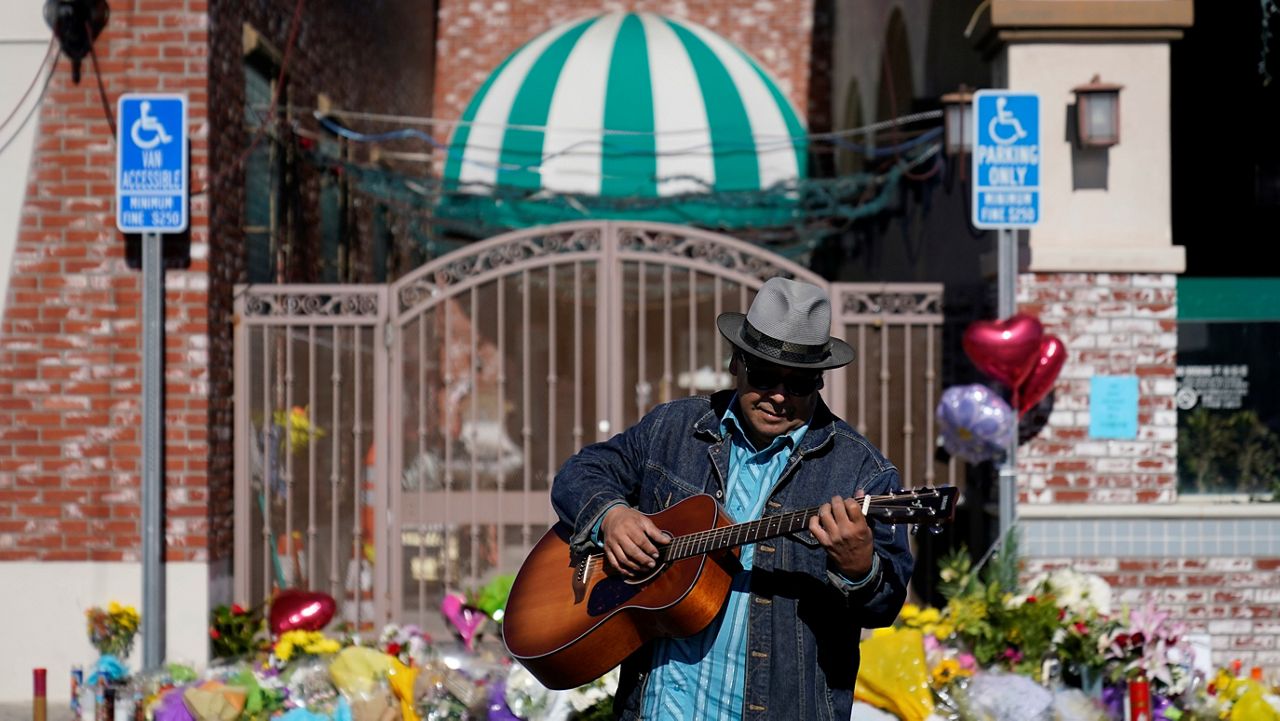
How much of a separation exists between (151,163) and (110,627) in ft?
7.68

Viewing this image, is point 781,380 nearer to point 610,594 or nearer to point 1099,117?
point 610,594

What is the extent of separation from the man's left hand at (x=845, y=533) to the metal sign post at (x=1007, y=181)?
4106mm

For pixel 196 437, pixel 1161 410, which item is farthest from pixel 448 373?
pixel 1161 410

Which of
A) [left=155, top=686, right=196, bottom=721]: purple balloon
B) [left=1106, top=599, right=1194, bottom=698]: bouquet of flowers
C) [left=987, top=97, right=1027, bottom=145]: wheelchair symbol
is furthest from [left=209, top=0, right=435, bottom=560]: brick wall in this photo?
[left=1106, top=599, right=1194, bottom=698]: bouquet of flowers

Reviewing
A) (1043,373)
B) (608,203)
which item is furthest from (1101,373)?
(608,203)

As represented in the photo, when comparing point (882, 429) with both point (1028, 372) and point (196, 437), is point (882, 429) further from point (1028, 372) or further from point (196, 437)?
point (196, 437)

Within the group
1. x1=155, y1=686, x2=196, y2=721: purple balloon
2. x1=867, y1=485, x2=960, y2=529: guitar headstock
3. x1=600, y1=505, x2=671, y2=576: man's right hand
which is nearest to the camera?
x1=867, y1=485, x2=960, y2=529: guitar headstock

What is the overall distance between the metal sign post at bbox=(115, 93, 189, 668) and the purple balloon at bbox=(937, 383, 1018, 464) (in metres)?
3.89

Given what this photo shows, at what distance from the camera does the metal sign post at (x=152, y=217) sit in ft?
21.7

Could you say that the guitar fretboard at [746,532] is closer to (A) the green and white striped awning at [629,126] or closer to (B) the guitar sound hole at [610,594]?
(B) the guitar sound hole at [610,594]

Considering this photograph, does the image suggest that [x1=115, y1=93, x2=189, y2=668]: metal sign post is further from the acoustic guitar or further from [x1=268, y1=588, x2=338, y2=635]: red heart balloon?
the acoustic guitar

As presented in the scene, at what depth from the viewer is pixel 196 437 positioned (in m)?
6.92

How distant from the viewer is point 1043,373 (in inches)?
261

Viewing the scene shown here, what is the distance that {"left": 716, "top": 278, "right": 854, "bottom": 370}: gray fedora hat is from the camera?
306cm
